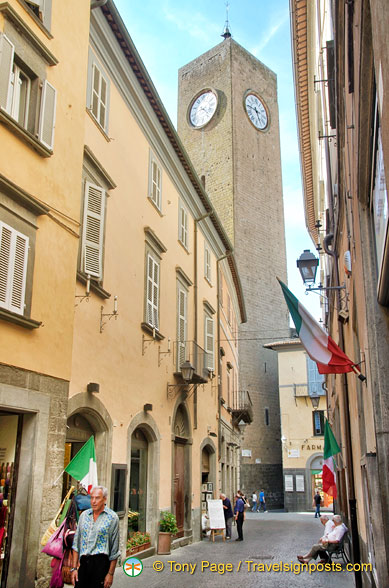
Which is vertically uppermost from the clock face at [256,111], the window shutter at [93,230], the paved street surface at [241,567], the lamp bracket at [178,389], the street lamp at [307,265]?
the clock face at [256,111]

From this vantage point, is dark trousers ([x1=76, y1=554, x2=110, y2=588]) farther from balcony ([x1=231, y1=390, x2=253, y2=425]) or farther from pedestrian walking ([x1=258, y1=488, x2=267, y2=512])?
pedestrian walking ([x1=258, y1=488, x2=267, y2=512])

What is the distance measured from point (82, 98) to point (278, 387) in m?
31.3

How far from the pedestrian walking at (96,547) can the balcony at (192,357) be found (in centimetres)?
978

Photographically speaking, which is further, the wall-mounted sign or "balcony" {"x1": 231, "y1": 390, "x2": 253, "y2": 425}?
the wall-mounted sign

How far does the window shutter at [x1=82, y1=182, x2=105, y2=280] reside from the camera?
10227 mm

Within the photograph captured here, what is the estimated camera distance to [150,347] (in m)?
13.6

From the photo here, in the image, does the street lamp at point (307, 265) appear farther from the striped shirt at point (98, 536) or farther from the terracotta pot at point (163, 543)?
the terracotta pot at point (163, 543)

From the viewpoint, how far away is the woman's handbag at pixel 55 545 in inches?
270

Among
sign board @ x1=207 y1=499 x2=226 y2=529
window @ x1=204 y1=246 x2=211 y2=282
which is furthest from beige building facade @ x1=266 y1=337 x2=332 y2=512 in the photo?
sign board @ x1=207 y1=499 x2=226 y2=529

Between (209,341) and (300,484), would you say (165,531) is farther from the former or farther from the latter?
(300,484)

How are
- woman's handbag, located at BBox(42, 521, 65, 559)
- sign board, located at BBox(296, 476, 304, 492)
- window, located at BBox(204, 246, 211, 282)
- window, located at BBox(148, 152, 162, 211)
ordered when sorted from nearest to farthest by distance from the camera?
woman's handbag, located at BBox(42, 521, 65, 559) < window, located at BBox(148, 152, 162, 211) < window, located at BBox(204, 246, 211, 282) < sign board, located at BBox(296, 476, 304, 492)

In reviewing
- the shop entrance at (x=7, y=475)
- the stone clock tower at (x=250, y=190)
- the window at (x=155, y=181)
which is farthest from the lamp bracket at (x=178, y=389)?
the stone clock tower at (x=250, y=190)

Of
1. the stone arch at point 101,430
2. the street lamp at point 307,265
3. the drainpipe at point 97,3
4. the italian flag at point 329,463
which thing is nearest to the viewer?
the stone arch at point 101,430

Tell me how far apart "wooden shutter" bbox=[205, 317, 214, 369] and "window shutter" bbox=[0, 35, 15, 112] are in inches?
487
